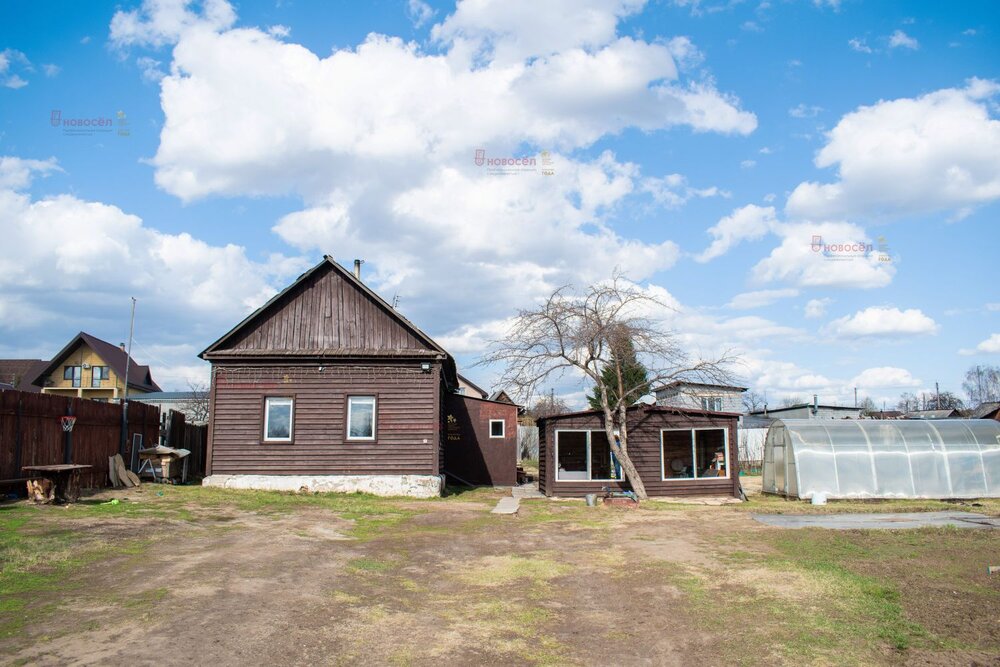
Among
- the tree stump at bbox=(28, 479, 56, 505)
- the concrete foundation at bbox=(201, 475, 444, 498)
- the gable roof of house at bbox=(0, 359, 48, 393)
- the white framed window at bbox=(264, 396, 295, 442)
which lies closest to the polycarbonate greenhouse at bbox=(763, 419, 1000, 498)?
the concrete foundation at bbox=(201, 475, 444, 498)

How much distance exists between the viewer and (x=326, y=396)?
2078 cm

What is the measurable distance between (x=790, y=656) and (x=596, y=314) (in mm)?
14647

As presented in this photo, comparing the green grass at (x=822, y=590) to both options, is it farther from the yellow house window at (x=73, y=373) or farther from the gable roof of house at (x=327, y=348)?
the yellow house window at (x=73, y=373)

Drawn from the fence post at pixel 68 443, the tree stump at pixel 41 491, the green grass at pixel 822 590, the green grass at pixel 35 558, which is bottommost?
the green grass at pixel 822 590

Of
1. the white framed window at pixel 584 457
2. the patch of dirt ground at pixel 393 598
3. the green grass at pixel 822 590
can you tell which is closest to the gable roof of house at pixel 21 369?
the white framed window at pixel 584 457

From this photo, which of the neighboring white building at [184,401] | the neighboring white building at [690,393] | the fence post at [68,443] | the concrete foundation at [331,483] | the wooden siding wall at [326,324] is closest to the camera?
the fence post at [68,443]

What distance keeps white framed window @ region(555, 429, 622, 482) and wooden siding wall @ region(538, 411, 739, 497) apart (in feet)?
0.95

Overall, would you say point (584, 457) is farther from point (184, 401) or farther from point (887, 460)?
point (184, 401)

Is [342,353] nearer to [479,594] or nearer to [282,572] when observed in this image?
[282,572]

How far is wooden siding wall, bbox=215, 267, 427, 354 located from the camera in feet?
69.2

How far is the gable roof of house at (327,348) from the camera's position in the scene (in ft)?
67.9

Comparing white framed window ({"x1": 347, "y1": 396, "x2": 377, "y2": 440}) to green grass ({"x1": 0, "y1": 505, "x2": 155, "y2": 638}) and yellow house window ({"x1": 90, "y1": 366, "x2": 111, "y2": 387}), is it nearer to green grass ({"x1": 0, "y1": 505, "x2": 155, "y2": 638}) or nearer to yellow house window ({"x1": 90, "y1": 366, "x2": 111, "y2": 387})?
green grass ({"x1": 0, "y1": 505, "x2": 155, "y2": 638})

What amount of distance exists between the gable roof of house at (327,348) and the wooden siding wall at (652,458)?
5001 millimetres

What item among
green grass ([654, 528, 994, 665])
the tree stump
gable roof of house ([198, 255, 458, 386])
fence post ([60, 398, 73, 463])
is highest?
gable roof of house ([198, 255, 458, 386])
